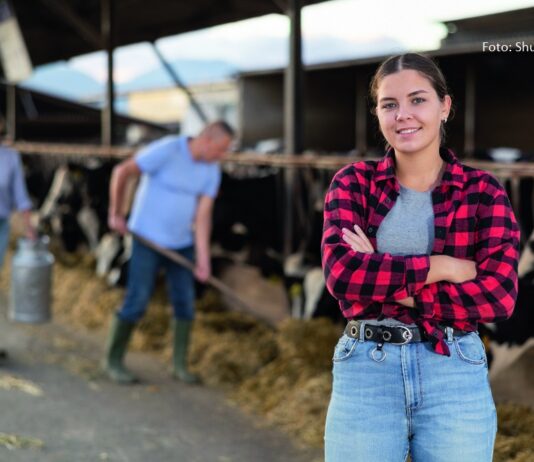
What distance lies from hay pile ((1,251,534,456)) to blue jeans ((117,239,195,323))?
0.57 meters

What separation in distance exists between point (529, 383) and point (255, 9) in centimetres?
449

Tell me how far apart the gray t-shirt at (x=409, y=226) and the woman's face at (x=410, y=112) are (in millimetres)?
119

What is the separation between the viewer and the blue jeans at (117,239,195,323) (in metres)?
5.16

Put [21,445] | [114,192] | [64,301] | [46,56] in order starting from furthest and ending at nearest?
[46,56], [64,301], [114,192], [21,445]

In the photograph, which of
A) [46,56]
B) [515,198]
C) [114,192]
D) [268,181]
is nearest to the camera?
[515,198]

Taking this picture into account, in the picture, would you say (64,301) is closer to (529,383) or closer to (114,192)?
(114,192)

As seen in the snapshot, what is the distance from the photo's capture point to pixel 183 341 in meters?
5.33

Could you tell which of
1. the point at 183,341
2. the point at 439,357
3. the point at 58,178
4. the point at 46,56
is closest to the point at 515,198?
the point at 183,341

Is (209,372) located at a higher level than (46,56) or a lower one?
lower

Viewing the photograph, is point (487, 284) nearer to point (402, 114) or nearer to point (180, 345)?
point (402, 114)

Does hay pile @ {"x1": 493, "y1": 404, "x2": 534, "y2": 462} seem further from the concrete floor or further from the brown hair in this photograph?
the brown hair

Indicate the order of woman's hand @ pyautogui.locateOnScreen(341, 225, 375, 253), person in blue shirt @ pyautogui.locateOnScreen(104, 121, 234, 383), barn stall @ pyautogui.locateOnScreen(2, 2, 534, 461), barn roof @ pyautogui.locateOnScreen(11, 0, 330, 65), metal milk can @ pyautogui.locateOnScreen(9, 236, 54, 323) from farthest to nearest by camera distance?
1. barn roof @ pyautogui.locateOnScreen(11, 0, 330, 65)
2. metal milk can @ pyautogui.locateOnScreen(9, 236, 54, 323)
3. person in blue shirt @ pyautogui.locateOnScreen(104, 121, 234, 383)
4. barn stall @ pyautogui.locateOnScreen(2, 2, 534, 461)
5. woman's hand @ pyautogui.locateOnScreen(341, 225, 375, 253)

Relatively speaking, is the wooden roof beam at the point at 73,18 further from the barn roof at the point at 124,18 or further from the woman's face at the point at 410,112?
the woman's face at the point at 410,112

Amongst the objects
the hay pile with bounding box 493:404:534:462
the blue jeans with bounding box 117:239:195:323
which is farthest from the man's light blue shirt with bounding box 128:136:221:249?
the hay pile with bounding box 493:404:534:462
